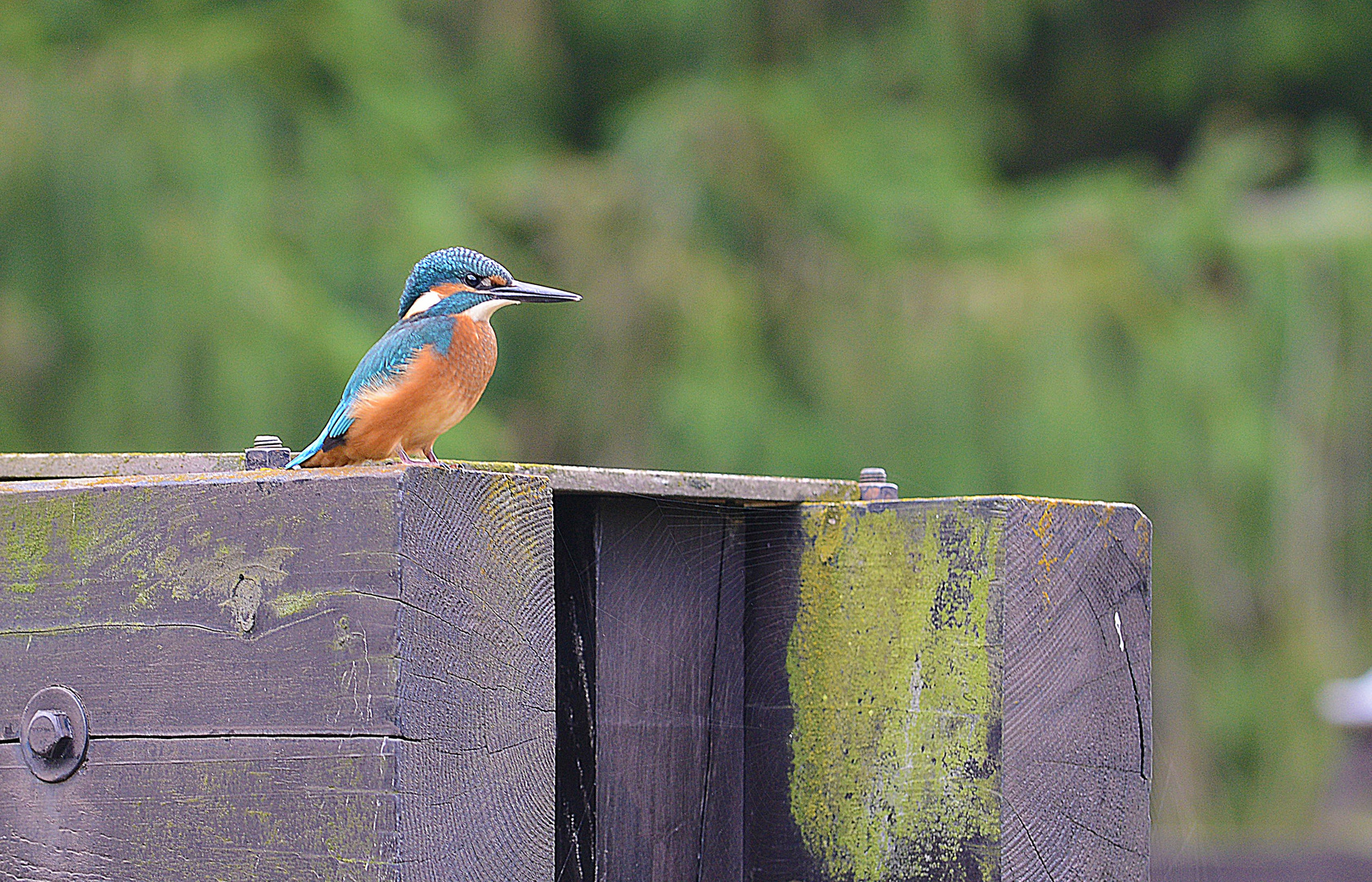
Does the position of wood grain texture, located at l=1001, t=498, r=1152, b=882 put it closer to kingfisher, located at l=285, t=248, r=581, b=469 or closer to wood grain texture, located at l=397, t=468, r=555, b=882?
wood grain texture, located at l=397, t=468, r=555, b=882

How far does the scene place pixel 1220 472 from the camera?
6160 mm

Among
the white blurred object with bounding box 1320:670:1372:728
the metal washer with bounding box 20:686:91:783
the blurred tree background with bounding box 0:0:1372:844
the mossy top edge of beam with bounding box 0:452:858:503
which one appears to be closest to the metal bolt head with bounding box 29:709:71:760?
the metal washer with bounding box 20:686:91:783

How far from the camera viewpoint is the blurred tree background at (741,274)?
15.5 ft

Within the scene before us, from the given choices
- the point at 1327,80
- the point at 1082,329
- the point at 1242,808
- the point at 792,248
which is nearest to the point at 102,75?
the point at 792,248

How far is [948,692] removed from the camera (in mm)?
1076

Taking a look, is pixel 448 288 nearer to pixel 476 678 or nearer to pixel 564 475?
pixel 564 475

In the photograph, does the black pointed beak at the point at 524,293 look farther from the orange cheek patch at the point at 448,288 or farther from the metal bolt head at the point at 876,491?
the metal bolt head at the point at 876,491

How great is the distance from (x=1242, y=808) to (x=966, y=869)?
6998 millimetres

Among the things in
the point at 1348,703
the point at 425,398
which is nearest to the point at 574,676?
the point at 425,398

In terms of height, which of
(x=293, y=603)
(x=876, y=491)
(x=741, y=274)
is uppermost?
(x=741, y=274)

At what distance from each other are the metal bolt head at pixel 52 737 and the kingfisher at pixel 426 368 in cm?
37

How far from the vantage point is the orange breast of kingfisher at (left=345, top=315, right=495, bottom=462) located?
137 cm

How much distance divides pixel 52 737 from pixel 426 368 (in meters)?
0.49

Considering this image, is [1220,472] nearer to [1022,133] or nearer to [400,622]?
[1022,133]
